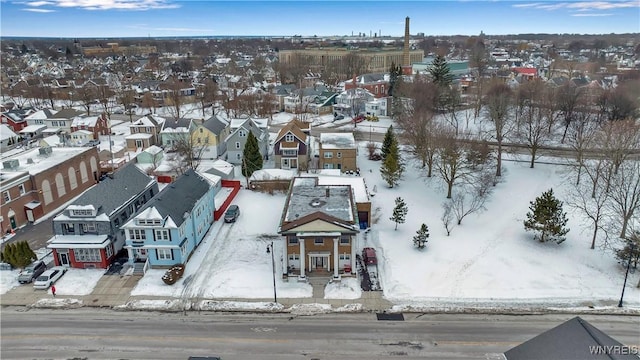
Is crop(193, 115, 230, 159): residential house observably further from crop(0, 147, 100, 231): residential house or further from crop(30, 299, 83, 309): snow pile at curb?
crop(30, 299, 83, 309): snow pile at curb

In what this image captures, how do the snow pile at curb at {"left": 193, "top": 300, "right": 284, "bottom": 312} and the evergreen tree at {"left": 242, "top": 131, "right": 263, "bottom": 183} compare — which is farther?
the evergreen tree at {"left": 242, "top": 131, "right": 263, "bottom": 183}

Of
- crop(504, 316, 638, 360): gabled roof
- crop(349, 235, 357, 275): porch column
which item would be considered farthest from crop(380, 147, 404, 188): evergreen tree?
crop(504, 316, 638, 360): gabled roof

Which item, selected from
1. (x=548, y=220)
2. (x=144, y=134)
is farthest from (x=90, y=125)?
(x=548, y=220)

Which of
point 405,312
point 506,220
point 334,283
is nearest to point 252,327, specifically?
point 334,283

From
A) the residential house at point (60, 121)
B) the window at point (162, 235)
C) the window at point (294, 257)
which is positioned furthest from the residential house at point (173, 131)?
the window at point (294, 257)

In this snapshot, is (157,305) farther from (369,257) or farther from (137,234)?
(369,257)

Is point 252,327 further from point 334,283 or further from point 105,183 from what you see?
point 105,183

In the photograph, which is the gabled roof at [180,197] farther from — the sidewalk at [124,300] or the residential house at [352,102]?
the residential house at [352,102]
